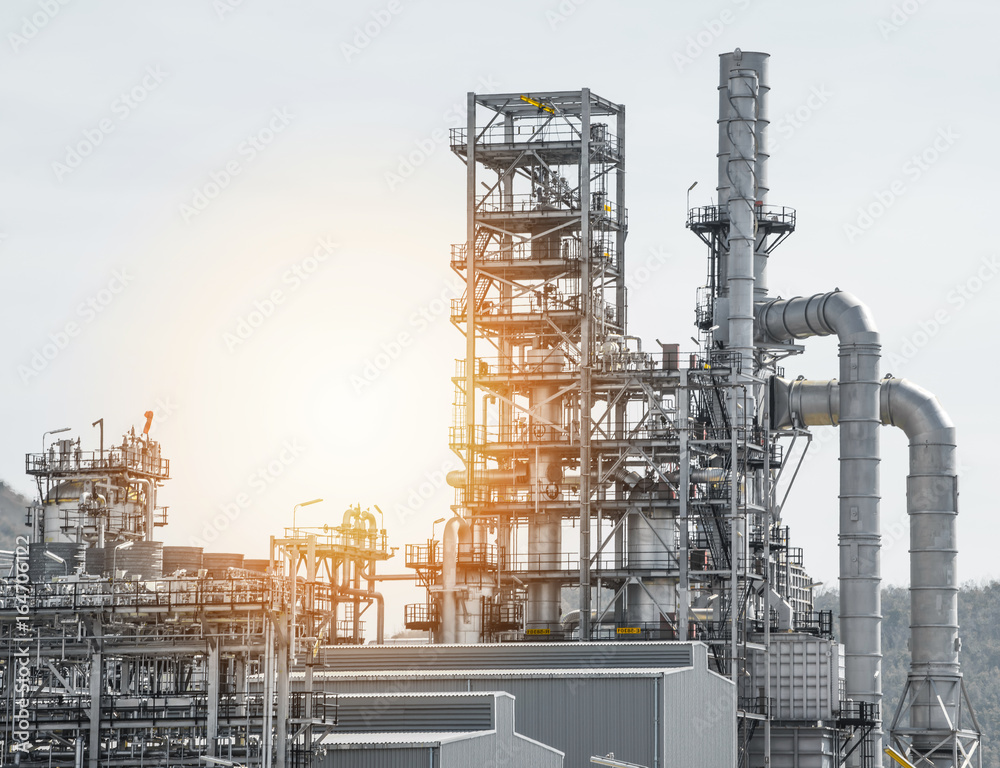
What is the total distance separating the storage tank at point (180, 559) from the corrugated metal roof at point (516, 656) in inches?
389

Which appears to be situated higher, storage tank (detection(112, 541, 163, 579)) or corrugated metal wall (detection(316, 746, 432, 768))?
storage tank (detection(112, 541, 163, 579))

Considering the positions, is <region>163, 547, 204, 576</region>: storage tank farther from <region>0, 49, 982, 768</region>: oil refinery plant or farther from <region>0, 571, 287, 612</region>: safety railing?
<region>0, 571, 287, 612</region>: safety railing

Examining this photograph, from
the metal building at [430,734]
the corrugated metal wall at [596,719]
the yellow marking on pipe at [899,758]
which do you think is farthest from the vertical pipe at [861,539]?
the metal building at [430,734]

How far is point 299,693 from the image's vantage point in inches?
1730

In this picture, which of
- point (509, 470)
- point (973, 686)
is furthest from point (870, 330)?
point (973, 686)

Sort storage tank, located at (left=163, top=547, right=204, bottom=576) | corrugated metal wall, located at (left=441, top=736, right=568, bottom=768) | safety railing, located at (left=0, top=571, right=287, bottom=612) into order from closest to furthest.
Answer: corrugated metal wall, located at (left=441, top=736, right=568, bottom=768) < safety railing, located at (left=0, top=571, right=287, bottom=612) < storage tank, located at (left=163, top=547, right=204, bottom=576)

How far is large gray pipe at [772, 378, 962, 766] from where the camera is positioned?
66000 millimetres

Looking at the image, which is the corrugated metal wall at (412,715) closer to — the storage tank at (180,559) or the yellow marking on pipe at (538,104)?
the storage tank at (180,559)

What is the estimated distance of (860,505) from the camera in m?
64.8

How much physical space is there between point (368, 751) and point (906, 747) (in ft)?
104

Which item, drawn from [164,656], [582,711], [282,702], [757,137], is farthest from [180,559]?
[757,137]

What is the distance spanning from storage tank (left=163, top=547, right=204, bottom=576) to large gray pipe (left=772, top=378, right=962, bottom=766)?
24309 mm

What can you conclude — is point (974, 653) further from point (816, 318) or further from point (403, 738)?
point (403, 738)

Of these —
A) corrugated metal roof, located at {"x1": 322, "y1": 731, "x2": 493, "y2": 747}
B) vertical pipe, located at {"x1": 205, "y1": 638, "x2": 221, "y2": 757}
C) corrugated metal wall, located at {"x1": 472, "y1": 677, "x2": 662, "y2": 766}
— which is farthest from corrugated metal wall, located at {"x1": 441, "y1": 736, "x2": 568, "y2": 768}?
vertical pipe, located at {"x1": 205, "y1": 638, "x2": 221, "y2": 757}
